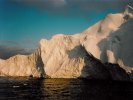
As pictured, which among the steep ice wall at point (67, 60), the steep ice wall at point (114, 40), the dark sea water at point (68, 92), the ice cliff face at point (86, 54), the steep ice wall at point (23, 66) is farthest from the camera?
the steep ice wall at point (23, 66)

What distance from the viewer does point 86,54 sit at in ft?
291

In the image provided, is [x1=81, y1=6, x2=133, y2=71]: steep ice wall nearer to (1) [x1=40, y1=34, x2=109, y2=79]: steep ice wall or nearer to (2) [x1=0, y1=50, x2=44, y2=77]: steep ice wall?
(1) [x1=40, y1=34, x2=109, y2=79]: steep ice wall

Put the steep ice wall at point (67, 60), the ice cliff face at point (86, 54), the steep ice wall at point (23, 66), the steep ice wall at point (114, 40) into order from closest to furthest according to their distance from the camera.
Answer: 1. the steep ice wall at point (114, 40)
2. the ice cliff face at point (86, 54)
3. the steep ice wall at point (67, 60)
4. the steep ice wall at point (23, 66)

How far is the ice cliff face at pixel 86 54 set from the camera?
74312 mm

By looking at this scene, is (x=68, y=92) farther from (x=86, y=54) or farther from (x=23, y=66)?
(x=23, y=66)

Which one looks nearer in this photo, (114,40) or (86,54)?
(114,40)

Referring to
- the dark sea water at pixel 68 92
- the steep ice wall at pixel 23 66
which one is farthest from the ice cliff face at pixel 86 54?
the dark sea water at pixel 68 92

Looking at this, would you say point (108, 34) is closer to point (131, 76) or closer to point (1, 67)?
point (131, 76)

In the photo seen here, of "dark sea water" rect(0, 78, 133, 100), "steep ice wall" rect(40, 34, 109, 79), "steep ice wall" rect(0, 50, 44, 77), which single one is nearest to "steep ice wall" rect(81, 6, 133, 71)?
"steep ice wall" rect(40, 34, 109, 79)

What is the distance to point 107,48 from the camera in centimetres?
7750

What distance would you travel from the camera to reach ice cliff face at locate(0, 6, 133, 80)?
74.3 metres

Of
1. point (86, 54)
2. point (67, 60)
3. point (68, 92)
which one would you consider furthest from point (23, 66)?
point (68, 92)

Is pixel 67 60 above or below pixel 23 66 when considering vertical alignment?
below

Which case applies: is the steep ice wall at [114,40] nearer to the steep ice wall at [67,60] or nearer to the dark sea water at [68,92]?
the steep ice wall at [67,60]
